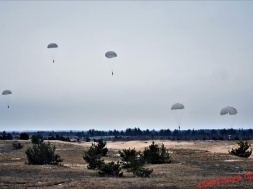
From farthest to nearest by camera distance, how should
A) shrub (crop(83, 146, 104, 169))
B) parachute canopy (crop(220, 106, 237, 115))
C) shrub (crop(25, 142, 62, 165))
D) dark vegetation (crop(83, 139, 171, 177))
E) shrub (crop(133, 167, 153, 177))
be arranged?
parachute canopy (crop(220, 106, 237, 115)) < shrub (crop(25, 142, 62, 165)) < shrub (crop(83, 146, 104, 169)) < dark vegetation (crop(83, 139, 171, 177)) < shrub (crop(133, 167, 153, 177))

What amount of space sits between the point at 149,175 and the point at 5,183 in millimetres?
7323

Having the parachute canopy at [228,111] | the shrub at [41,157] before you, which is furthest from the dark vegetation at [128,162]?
the parachute canopy at [228,111]

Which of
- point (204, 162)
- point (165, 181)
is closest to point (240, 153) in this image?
point (204, 162)

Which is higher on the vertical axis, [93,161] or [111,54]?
[111,54]

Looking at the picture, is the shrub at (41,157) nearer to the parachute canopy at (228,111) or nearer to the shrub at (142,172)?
the shrub at (142,172)

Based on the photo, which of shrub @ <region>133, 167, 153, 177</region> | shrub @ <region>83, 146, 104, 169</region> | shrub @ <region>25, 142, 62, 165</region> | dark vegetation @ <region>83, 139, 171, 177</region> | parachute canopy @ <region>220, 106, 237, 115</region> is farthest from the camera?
parachute canopy @ <region>220, 106, 237, 115</region>

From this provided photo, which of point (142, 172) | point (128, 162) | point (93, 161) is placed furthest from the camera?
point (128, 162)

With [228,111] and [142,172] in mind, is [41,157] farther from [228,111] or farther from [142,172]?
[228,111]

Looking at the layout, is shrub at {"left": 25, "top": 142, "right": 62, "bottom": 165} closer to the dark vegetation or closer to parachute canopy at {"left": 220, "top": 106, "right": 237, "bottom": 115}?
the dark vegetation

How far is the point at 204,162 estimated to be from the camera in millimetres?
31500

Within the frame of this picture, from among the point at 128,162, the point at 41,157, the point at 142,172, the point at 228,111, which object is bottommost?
the point at 142,172

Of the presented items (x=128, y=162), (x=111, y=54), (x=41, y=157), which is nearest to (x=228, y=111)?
(x=111, y=54)

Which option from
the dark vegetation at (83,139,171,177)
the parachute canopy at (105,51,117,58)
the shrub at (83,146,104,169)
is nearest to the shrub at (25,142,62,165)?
the dark vegetation at (83,139,171,177)

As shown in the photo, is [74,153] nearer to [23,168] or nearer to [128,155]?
[128,155]
